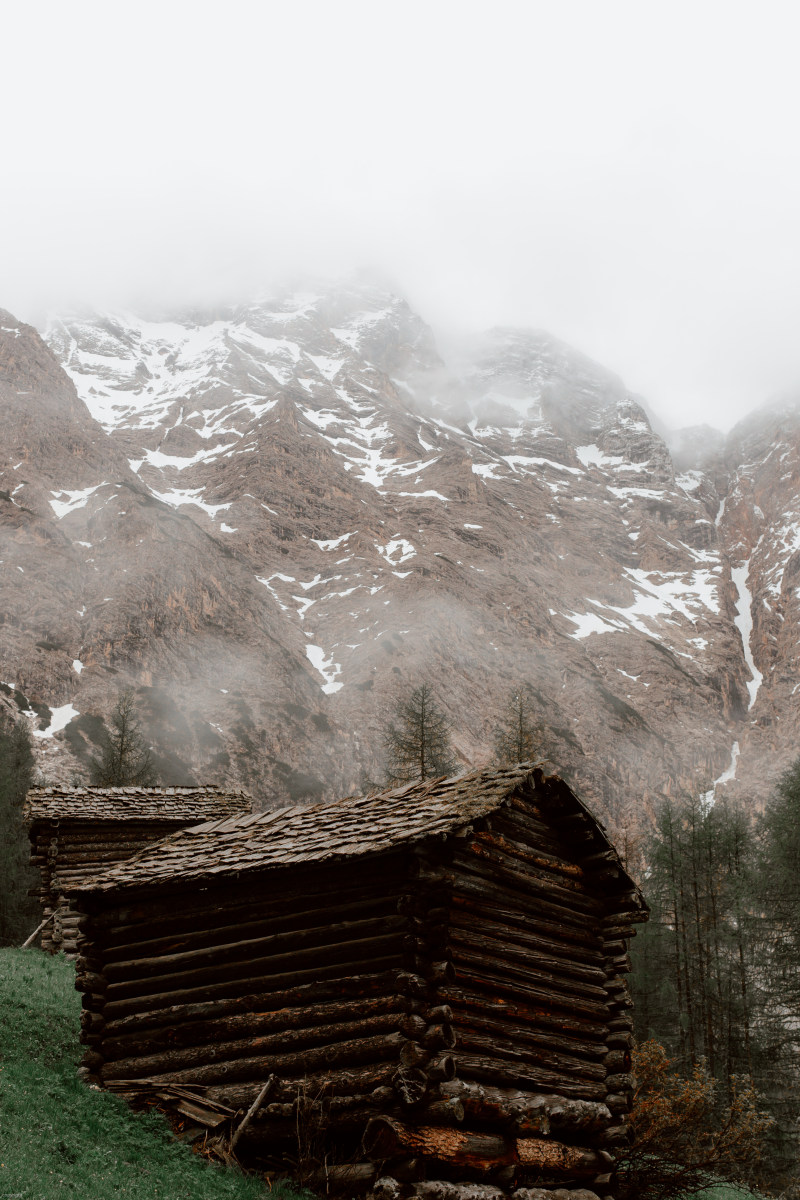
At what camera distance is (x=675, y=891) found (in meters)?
37.3

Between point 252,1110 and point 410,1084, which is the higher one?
point 410,1084

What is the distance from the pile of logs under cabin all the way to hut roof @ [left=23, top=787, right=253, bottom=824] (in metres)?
13.0

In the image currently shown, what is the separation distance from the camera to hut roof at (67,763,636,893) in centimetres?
990

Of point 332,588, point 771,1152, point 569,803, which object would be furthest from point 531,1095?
point 332,588

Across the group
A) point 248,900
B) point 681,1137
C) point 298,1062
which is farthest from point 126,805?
point 298,1062

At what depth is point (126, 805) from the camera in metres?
24.9

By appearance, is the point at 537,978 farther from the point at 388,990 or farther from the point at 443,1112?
the point at 443,1112

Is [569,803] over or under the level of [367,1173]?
over

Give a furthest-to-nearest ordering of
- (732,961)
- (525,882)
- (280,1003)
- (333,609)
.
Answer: (333,609) → (732,961) → (525,882) → (280,1003)

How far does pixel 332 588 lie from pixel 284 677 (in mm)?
32747

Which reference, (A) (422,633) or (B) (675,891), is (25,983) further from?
(A) (422,633)

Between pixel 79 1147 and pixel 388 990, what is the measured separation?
3.50 metres

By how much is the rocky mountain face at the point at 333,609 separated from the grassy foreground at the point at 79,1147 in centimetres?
6632

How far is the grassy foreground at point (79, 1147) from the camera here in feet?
25.5
